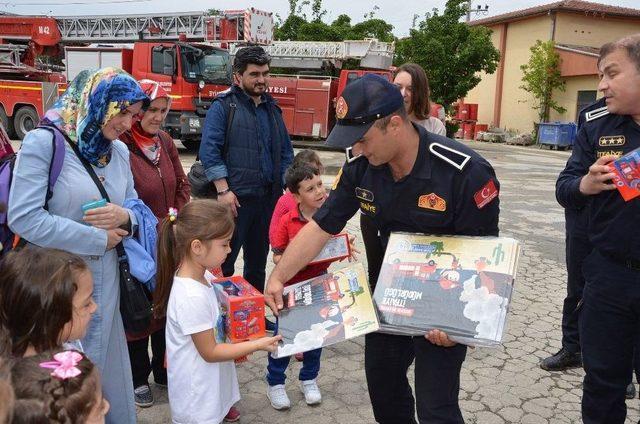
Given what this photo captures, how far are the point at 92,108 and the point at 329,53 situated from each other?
1643 cm

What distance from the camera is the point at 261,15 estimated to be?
16547 mm

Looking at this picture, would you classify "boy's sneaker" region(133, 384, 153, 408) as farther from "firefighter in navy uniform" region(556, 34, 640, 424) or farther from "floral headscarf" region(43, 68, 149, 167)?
"firefighter in navy uniform" region(556, 34, 640, 424)

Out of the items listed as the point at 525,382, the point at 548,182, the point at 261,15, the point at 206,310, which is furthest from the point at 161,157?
the point at 261,15

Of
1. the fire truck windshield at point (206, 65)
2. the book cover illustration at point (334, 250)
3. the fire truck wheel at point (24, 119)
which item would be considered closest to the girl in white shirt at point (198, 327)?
the book cover illustration at point (334, 250)

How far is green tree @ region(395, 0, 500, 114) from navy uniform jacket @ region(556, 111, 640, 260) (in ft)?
77.4

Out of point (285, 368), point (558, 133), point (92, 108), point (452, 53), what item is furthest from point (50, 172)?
point (452, 53)

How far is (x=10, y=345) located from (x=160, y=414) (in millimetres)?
1522

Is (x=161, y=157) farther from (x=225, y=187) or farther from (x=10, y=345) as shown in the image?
(x=10, y=345)

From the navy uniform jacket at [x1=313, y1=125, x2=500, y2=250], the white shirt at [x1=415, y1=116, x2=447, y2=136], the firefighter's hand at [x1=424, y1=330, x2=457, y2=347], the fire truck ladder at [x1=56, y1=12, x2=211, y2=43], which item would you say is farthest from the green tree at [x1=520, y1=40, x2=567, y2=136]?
the firefighter's hand at [x1=424, y1=330, x2=457, y2=347]

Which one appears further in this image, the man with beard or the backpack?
the man with beard

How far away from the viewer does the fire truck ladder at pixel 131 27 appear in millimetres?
17406

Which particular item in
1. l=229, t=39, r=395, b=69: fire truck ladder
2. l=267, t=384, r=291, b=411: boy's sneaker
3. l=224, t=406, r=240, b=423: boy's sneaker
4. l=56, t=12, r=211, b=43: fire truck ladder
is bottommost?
l=224, t=406, r=240, b=423: boy's sneaker

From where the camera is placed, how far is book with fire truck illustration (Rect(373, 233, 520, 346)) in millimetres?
1955

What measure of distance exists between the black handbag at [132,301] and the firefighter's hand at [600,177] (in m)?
2.07
